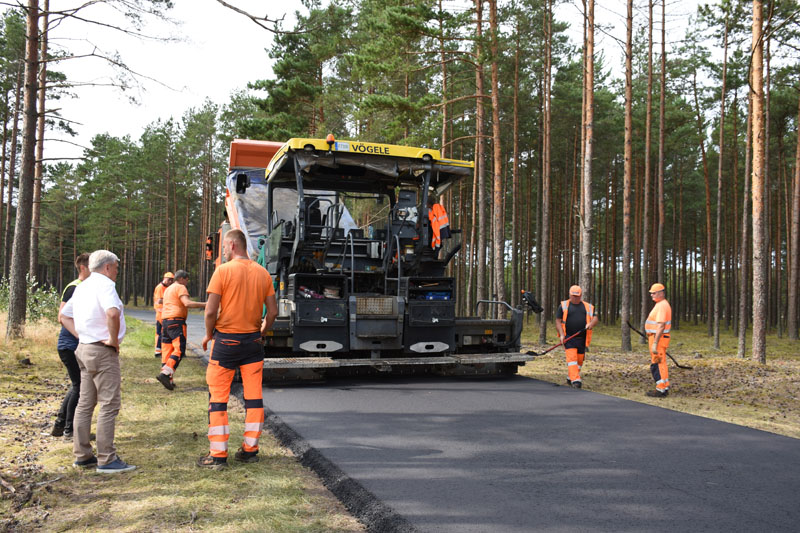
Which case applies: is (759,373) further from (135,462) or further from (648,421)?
(135,462)

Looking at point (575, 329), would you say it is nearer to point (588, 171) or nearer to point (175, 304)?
point (175, 304)

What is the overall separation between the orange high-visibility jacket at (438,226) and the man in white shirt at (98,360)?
5.50 metres

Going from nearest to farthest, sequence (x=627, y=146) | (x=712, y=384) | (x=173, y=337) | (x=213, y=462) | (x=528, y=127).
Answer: (x=213, y=462) < (x=173, y=337) < (x=712, y=384) < (x=627, y=146) < (x=528, y=127)

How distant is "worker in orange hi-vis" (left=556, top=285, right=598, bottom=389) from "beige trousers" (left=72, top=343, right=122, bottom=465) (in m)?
6.74

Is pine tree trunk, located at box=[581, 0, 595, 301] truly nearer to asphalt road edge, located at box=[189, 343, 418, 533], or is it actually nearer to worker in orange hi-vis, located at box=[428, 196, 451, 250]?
worker in orange hi-vis, located at box=[428, 196, 451, 250]

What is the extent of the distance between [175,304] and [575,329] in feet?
20.5

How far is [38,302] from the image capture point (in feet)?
51.4

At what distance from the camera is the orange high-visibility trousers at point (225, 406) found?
16.2 ft

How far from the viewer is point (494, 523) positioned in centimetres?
367

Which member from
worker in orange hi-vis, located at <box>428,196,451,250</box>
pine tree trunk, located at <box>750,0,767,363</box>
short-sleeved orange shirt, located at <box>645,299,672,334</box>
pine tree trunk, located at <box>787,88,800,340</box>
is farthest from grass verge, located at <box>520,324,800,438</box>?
pine tree trunk, located at <box>787,88,800,340</box>

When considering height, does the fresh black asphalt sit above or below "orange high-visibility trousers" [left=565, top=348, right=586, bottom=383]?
below

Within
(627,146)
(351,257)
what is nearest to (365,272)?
(351,257)

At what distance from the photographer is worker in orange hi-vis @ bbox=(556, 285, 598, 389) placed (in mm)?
9617

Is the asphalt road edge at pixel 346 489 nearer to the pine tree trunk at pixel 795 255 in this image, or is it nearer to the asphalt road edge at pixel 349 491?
the asphalt road edge at pixel 349 491
